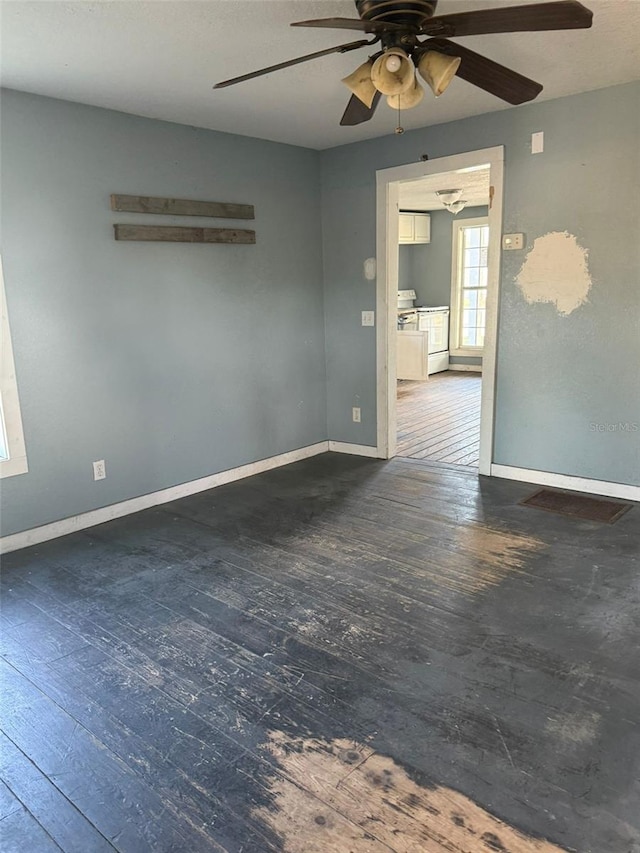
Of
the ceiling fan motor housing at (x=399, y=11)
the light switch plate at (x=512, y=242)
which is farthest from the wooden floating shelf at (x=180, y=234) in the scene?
the ceiling fan motor housing at (x=399, y=11)

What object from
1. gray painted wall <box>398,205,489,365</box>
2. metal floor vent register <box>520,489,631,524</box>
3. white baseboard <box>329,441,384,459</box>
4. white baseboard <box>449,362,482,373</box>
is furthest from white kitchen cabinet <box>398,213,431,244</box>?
metal floor vent register <box>520,489,631,524</box>

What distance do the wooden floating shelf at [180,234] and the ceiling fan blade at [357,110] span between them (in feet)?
4.70

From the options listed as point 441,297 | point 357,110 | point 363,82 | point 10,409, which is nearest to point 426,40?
point 363,82

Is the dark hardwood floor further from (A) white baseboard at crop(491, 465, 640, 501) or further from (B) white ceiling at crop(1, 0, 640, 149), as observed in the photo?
(B) white ceiling at crop(1, 0, 640, 149)

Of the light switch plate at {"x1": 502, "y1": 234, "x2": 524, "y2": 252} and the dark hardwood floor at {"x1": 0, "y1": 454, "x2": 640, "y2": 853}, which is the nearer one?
the dark hardwood floor at {"x1": 0, "y1": 454, "x2": 640, "y2": 853}

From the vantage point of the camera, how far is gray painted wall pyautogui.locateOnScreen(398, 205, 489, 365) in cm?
872

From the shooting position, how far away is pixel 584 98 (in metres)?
3.41

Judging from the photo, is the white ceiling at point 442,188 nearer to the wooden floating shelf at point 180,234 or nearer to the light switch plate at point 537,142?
the light switch plate at point 537,142

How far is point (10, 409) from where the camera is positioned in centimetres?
313

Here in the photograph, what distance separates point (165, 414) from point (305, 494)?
1.08 meters

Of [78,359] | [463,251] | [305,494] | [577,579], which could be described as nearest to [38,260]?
[78,359]

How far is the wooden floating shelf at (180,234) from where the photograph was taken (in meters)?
3.49

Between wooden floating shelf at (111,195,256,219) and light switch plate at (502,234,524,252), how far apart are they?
176 centimetres

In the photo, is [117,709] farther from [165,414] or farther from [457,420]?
[457,420]
